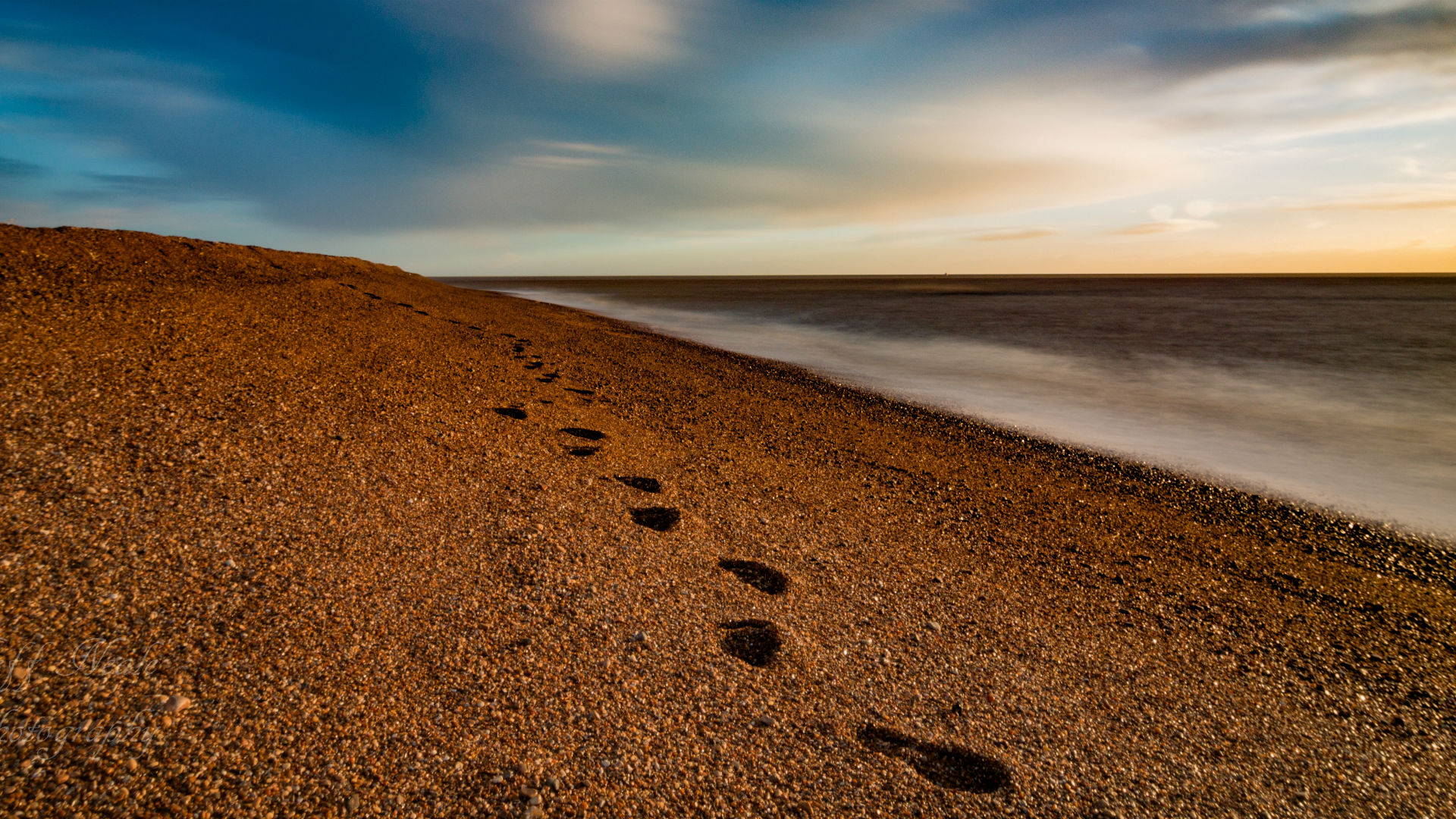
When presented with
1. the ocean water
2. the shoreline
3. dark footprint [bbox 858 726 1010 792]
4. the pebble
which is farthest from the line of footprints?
the ocean water

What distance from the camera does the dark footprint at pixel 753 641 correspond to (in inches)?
134

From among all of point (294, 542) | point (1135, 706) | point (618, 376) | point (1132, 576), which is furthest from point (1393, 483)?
point (294, 542)

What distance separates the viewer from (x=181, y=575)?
3256 millimetres

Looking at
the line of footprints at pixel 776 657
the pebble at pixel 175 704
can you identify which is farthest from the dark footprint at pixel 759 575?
the pebble at pixel 175 704

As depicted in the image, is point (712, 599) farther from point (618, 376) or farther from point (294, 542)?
point (618, 376)

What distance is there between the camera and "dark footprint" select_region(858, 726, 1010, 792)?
2746 millimetres

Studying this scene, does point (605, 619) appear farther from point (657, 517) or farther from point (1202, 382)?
point (1202, 382)

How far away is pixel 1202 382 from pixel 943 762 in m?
17.2

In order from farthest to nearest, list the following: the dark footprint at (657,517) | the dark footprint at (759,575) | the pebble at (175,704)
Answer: the dark footprint at (657,517) → the dark footprint at (759,575) → the pebble at (175,704)

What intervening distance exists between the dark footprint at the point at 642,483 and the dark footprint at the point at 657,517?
0.37m

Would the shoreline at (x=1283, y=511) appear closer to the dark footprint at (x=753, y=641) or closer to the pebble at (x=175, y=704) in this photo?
the dark footprint at (x=753, y=641)

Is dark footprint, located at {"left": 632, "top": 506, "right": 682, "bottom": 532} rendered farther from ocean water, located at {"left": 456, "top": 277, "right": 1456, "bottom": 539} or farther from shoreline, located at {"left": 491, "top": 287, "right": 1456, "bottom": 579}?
ocean water, located at {"left": 456, "top": 277, "right": 1456, "bottom": 539}

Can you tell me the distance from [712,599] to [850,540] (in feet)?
4.92

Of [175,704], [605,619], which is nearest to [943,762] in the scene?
[605,619]
